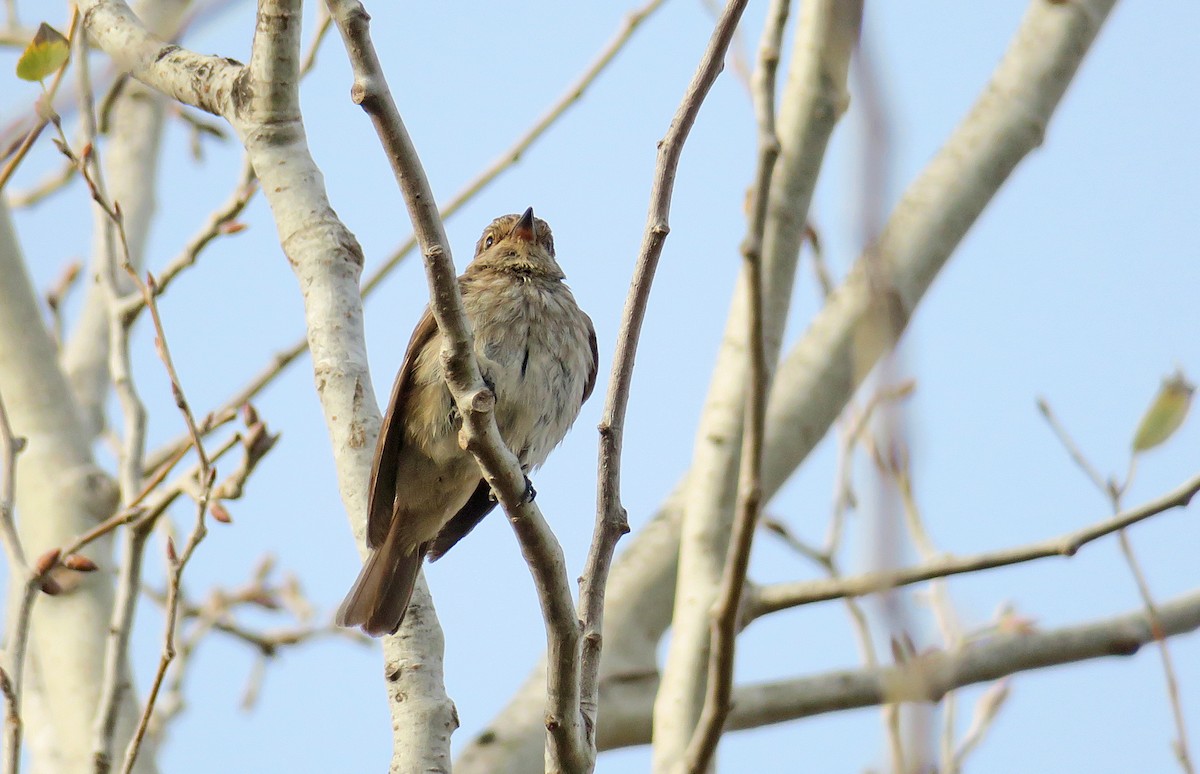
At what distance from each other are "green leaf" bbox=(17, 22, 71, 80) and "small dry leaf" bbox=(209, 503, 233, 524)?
4.47 ft

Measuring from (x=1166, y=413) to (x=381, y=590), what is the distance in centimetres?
244

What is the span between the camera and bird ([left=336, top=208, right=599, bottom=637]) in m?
4.95

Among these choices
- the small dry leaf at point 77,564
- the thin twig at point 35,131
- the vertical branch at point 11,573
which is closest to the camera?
the vertical branch at point 11,573

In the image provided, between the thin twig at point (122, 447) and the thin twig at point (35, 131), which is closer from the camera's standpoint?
the thin twig at point (122, 447)

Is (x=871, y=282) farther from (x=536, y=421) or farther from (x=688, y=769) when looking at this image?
(x=536, y=421)

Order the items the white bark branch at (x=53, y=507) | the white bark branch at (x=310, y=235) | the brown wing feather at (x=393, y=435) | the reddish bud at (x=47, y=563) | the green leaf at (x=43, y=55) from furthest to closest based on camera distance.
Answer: the white bark branch at (x=53, y=507), the brown wing feather at (x=393, y=435), the white bark branch at (x=310, y=235), the green leaf at (x=43, y=55), the reddish bud at (x=47, y=563)

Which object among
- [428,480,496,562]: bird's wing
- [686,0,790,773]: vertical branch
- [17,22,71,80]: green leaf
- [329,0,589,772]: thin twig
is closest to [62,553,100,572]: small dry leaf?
[17,22,71,80]: green leaf

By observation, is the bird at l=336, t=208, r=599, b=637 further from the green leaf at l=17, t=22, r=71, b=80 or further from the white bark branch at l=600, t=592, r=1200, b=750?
the green leaf at l=17, t=22, r=71, b=80

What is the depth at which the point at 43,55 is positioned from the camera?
11.6 ft

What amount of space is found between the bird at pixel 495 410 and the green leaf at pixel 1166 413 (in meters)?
2.34

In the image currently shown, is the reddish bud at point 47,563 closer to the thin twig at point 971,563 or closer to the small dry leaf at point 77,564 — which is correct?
the small dry leaf at point 77,564

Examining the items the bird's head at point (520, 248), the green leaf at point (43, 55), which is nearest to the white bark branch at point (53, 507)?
the bird's head at point (520, 248)

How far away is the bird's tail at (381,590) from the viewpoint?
13.6ft

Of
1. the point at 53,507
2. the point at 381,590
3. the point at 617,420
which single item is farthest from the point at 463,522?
the point at 617,420
